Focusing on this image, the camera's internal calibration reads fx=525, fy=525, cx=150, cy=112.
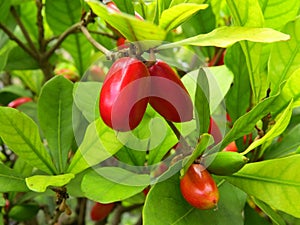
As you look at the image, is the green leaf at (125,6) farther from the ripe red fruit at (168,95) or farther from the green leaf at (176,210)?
the green leaf at (176,210)

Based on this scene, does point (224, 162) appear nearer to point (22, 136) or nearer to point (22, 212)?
point (22, 136)

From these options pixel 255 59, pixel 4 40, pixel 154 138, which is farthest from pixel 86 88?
pixel 4 40

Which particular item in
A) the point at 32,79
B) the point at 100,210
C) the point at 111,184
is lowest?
the point at 100,210

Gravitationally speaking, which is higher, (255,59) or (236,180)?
(255,59)

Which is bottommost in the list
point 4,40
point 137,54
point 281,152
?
point 281,152

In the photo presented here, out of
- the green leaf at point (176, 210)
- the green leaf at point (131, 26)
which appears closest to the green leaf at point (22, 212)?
the green leaf at point (176, 210)

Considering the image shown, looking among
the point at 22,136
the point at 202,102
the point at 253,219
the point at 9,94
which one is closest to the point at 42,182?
the point at 22,136

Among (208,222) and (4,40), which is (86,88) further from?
(4,40)
